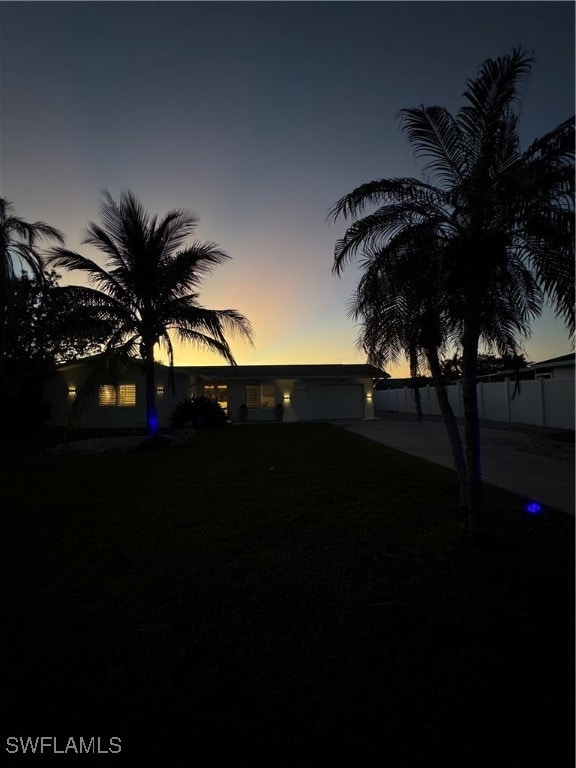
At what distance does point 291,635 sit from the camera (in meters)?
2.52

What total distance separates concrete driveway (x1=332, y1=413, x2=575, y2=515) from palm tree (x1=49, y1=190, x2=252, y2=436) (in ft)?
22.1

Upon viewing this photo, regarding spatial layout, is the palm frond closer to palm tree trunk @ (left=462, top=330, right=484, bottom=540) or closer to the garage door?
palm tree trunk @ (left=462, top=330, right=484, bottom=540)

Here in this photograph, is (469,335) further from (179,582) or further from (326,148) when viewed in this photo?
(326,148)

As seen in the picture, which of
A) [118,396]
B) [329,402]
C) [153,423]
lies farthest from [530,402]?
[118,396]

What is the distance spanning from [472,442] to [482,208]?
2547 millimetres

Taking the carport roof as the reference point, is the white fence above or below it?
below

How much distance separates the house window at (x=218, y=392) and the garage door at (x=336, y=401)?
5.30 meters

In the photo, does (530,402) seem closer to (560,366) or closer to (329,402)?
(560,366)

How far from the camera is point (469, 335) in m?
4.09

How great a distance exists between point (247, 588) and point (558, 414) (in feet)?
51.7

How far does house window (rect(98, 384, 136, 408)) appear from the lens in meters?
19.0

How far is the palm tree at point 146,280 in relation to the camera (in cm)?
1168

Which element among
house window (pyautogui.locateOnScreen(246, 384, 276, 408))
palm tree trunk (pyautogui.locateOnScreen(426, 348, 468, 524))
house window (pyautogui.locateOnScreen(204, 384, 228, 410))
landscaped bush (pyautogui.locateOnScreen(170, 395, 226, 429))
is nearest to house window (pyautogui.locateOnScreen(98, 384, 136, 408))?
landscaped bush (pyautogui.locateOnScreen(170, 395, 226, 429))

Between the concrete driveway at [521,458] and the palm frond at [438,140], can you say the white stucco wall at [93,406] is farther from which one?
the palm frond at [438,140]
